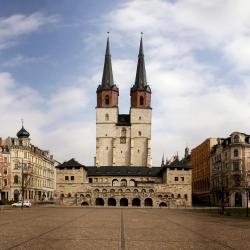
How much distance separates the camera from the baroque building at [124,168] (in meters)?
110

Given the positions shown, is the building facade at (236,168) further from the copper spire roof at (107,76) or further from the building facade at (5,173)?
the building facade at (5,173)

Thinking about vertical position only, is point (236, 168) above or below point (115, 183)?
above

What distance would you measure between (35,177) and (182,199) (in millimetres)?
38202

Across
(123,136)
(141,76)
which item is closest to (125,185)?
(123,136)

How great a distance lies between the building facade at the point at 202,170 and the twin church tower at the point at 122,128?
1408 cm

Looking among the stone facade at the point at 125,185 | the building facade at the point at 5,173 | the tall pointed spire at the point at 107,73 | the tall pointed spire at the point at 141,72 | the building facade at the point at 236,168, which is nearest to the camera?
the building facade at the point at 236,168

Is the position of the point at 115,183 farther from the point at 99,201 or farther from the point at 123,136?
the point at 123,136

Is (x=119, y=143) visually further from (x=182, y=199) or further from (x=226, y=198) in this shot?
(x=226, y=198)

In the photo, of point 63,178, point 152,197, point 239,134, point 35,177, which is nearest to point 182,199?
point 152,197

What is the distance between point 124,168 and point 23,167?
29.1m

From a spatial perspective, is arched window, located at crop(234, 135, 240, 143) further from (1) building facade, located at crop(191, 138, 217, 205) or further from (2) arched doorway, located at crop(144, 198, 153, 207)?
(2) arched doorway, located at crop(144, 198, 153, 207)

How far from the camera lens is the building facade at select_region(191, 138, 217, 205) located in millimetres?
118444

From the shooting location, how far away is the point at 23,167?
107 metres

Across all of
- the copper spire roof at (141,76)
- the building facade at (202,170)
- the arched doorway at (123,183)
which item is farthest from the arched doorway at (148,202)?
the copper spire roof at (141,76)
